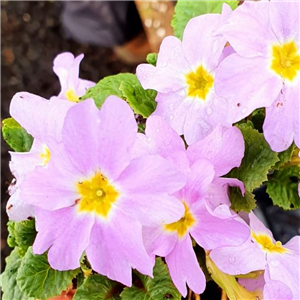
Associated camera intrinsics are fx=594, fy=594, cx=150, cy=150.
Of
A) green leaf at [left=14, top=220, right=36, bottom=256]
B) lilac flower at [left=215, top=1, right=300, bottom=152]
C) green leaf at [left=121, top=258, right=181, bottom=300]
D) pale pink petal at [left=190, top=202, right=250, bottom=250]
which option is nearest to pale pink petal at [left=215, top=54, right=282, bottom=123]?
lilac flower at [left=215, top=1, right=300, bottom=152]

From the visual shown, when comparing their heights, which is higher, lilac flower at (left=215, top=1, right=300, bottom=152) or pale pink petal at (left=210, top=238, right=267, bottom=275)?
lilac flower at (left=215, top=1, right=300, bottom=152)

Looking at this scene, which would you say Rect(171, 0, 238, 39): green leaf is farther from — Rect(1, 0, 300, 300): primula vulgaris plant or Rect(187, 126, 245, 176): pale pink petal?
Rect(187, 126, 245, 176): pale pink petal

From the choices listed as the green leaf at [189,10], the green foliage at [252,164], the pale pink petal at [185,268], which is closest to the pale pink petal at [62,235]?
the pale pink petal at [185,268]

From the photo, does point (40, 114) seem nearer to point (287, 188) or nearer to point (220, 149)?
point (220, 149)

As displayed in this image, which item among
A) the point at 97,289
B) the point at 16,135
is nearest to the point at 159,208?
the point at 97,289

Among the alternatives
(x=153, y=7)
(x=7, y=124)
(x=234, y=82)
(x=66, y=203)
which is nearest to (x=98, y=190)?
(x=66, y=203)

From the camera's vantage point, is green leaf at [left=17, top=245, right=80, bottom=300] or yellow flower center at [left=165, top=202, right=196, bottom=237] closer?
yellow flower center at [left=165, top=202, right=196, bottom=237]

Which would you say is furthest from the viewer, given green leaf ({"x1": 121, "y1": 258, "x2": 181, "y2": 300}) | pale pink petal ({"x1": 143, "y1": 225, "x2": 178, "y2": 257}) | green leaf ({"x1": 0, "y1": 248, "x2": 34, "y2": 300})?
green leaf ({"x1": 0, "y1": 248, "x2": 34, "y2": 300})
